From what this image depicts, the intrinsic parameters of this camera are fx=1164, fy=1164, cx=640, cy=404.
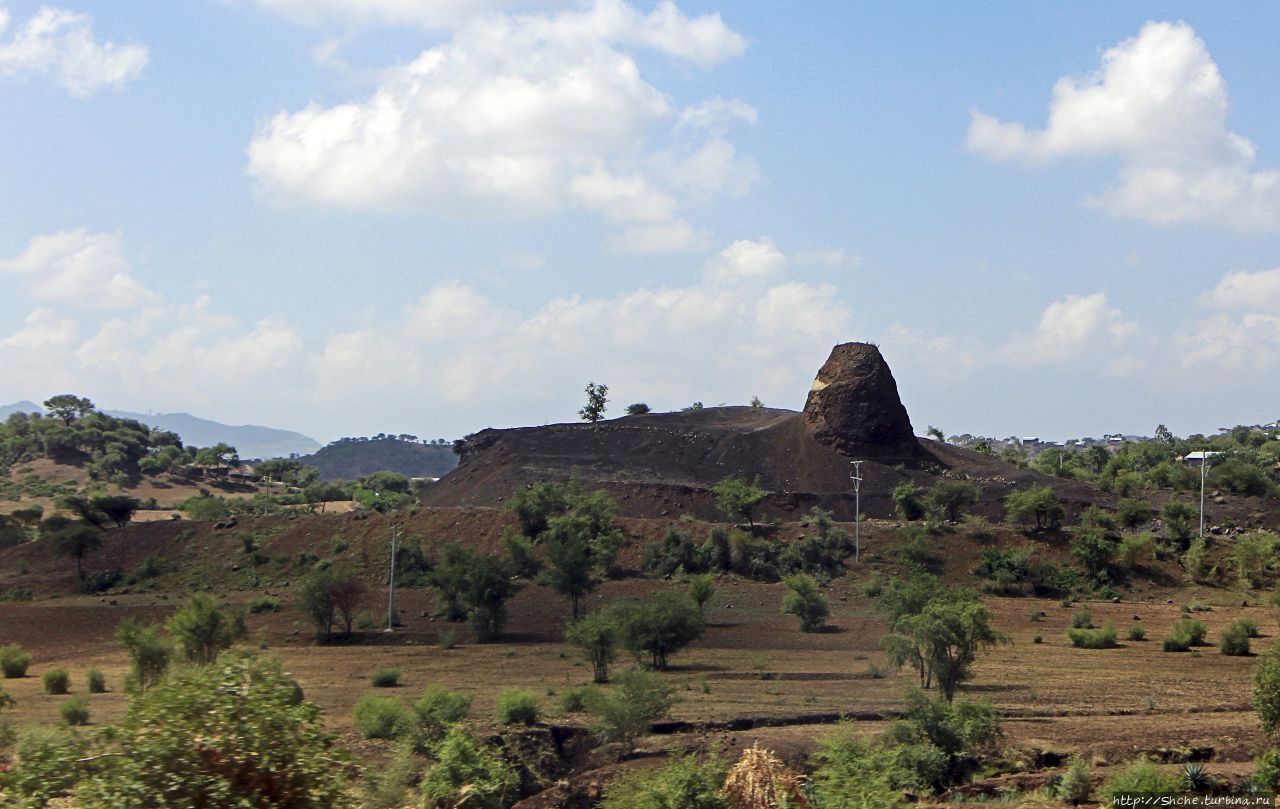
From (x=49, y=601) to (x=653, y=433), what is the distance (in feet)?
138

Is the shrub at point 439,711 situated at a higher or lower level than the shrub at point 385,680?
higher

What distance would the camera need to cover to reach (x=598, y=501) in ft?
203

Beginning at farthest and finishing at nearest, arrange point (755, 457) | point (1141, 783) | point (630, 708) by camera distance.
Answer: point (755, 457) → point (630, 708) → point (1141, 783)

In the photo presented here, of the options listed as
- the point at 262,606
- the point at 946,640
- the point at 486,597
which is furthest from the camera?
the point at 262,606

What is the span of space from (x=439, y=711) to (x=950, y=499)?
45.0 meters

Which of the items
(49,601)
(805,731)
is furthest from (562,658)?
(49,601)

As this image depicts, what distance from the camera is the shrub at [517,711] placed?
85.1 ft

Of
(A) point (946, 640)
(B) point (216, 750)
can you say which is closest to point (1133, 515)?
(A) point (946, 640)

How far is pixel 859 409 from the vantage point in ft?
258

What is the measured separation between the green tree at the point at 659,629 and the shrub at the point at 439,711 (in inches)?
394

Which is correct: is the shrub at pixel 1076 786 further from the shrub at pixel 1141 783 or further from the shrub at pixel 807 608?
the shrub at pixel 807 608

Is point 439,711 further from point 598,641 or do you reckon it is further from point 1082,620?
point 1082,620

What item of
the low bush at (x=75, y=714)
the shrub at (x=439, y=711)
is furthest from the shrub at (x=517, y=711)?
the low bush at (x=75, y=714)

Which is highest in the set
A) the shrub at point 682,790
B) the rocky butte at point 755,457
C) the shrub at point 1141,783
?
the rocky butte at point 755,457
